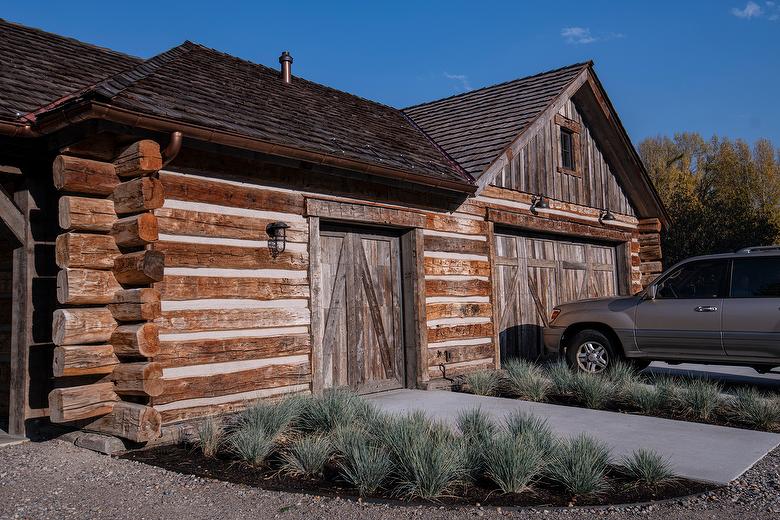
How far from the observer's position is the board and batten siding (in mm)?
11602

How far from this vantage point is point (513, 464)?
4.59 meters

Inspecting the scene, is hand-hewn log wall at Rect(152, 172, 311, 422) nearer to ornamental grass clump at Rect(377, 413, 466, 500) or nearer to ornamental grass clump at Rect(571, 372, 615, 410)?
ornamental grass clump at Rect(377, 413, 466, 500)

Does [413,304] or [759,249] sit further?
[413,304]

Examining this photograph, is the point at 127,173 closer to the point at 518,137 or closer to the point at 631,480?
the point at 631,480

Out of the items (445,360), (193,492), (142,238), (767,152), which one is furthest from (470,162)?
(767,152)

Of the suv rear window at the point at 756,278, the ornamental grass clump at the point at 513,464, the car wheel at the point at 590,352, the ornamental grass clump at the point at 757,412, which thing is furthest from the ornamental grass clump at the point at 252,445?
the suv rear window at the point at 756,278

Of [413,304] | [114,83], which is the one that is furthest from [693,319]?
[114,83]

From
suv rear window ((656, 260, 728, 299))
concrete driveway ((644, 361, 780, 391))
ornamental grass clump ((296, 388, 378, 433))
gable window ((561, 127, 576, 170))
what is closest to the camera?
ornamental grass clump ((296, 388, 378, 433))

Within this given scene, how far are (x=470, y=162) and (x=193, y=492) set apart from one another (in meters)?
7.31

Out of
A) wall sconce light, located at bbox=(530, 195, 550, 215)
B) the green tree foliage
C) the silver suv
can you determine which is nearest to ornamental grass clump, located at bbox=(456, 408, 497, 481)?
the silver suv

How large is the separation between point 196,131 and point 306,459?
3.24 metres

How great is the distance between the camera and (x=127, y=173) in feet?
20.2

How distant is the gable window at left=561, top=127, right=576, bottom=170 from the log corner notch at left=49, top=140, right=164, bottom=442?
895cm

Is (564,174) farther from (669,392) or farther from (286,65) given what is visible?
(669,392)
